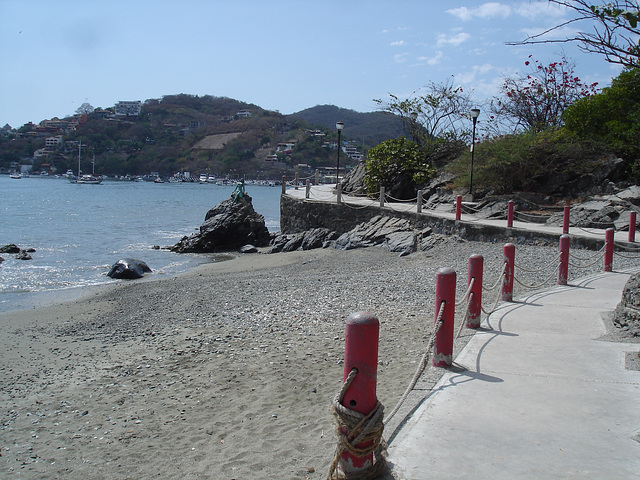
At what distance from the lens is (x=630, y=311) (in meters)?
6.63

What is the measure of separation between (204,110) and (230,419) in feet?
670

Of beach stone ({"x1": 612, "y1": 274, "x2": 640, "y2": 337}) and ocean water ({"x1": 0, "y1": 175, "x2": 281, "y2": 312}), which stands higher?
beach stone ({"x1": 612, "y1": 274, "x2": 640, "y2": 337})

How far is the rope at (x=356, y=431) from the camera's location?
10.5 ft

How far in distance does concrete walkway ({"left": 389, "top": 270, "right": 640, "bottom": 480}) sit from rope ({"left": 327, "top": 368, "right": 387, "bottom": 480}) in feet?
0.89

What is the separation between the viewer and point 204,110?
199 meters

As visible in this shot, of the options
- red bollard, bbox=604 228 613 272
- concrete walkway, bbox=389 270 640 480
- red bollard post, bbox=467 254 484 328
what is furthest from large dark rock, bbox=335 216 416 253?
concrete walkway, bbox=389 270 640 480

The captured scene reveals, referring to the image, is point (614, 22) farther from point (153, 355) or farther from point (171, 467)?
point (153, 355)

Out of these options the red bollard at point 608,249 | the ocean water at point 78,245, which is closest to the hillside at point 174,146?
the ocean water at point 78,245

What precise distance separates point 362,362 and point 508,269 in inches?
227

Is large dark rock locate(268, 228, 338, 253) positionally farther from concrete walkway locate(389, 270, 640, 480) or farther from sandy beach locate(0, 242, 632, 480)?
concrete walkway locate(389, 270, 640, 480)

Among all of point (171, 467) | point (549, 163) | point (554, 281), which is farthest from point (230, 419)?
point (549, 163)

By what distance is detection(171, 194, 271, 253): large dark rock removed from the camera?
26078 millimetres

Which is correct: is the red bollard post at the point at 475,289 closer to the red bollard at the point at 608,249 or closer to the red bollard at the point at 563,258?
the red bollard at the point at 563,258

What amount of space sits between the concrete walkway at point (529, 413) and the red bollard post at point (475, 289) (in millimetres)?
272
